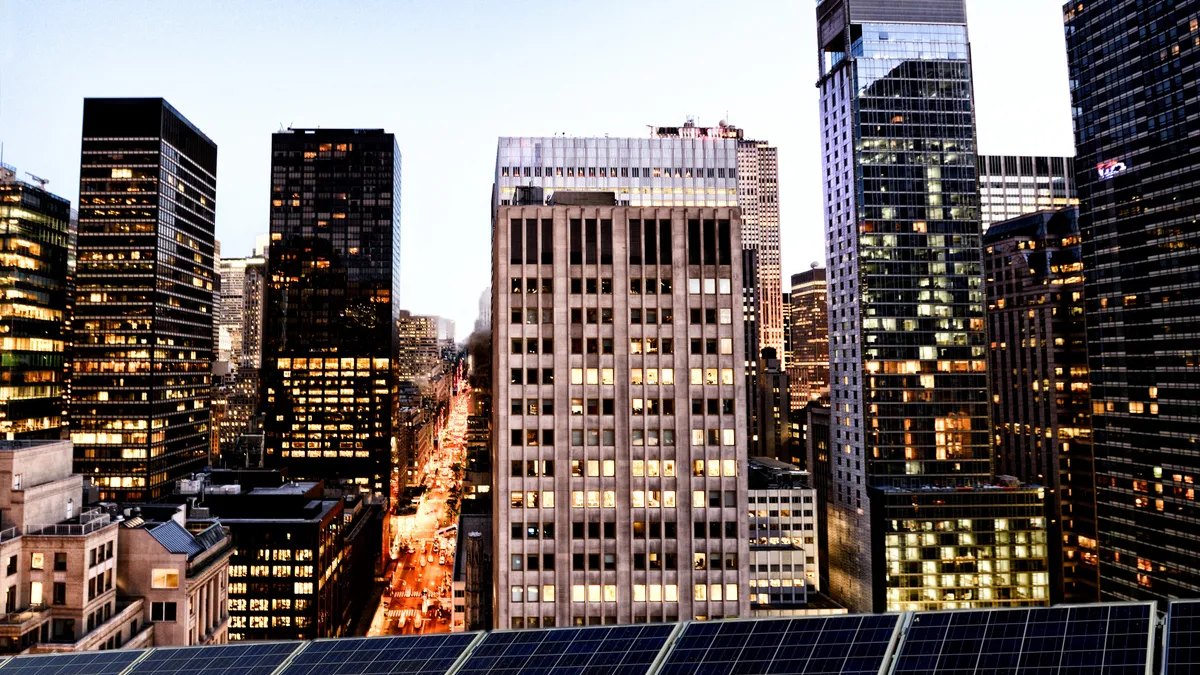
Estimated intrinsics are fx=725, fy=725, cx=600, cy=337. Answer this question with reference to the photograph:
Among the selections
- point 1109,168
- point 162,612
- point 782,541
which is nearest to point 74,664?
point 162,612

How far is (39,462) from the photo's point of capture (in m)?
81.2

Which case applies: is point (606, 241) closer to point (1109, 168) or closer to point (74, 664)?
point (74, 664)

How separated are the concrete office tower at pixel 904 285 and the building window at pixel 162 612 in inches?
5022

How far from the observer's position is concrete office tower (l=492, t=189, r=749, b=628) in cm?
8569

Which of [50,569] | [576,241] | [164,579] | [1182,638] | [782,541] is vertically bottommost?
[782,541]

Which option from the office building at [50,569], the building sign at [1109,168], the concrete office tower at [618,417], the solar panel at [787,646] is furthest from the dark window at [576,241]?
the building sign at [1109,168]

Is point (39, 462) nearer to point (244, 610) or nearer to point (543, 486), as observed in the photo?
point (543, 486)

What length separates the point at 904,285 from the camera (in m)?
163

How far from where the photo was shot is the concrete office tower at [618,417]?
85688 mm

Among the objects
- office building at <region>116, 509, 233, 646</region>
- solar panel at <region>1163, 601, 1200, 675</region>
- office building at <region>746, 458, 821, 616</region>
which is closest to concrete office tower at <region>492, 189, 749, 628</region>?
office building at <region>116, 509, 233, 646</region>

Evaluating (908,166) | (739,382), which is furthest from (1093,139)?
(739,382)

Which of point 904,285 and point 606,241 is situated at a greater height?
point 904,285

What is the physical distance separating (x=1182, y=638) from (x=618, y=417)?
60034mm

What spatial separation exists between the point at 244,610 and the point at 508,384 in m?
96.5
